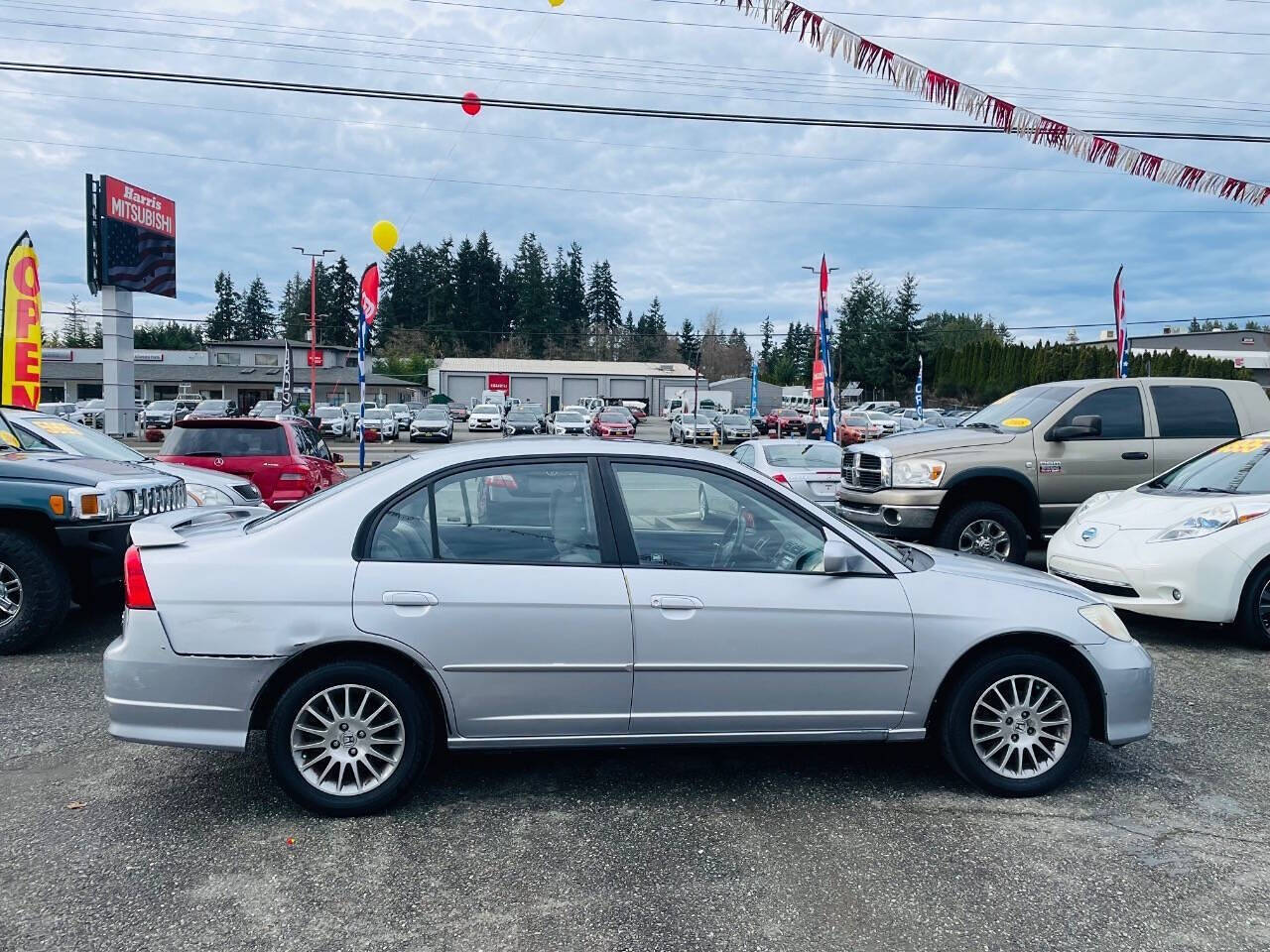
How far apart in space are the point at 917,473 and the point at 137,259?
3068 centimetres

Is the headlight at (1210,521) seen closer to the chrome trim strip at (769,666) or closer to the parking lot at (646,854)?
the parking lot at (646,854)

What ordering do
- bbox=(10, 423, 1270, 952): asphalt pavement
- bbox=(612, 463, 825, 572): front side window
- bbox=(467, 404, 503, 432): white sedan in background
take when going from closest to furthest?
bbox=(10, 423, 1270, 952): asphalt pavement, bbox=(612, 463, 825, 572): front side window, bbox=(467, 404, 503, 432): white sedan in background

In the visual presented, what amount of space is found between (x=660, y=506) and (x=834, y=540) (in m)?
0.79

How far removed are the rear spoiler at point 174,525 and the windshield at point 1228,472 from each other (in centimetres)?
688

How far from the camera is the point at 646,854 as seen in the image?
140 inches

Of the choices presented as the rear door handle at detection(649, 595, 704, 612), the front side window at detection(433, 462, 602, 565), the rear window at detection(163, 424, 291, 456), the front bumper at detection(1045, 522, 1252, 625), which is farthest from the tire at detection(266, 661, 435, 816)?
the rear window at detection(163, 424, 291, 456)

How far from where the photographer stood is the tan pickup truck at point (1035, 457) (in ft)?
29.0

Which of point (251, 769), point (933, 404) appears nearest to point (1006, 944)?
point (251, 769)

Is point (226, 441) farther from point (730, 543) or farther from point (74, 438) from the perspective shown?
point (730, 543)

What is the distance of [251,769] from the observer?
14.3 feet

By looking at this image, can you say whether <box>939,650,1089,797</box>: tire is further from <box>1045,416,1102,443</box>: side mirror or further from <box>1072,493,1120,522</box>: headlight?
<box>1045,416,1102,443</box>: side mirror

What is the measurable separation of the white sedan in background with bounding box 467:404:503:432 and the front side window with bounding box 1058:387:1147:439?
40.2 metres

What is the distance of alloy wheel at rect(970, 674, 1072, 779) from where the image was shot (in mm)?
4054

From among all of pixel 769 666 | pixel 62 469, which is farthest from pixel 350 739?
pixel 62 469
